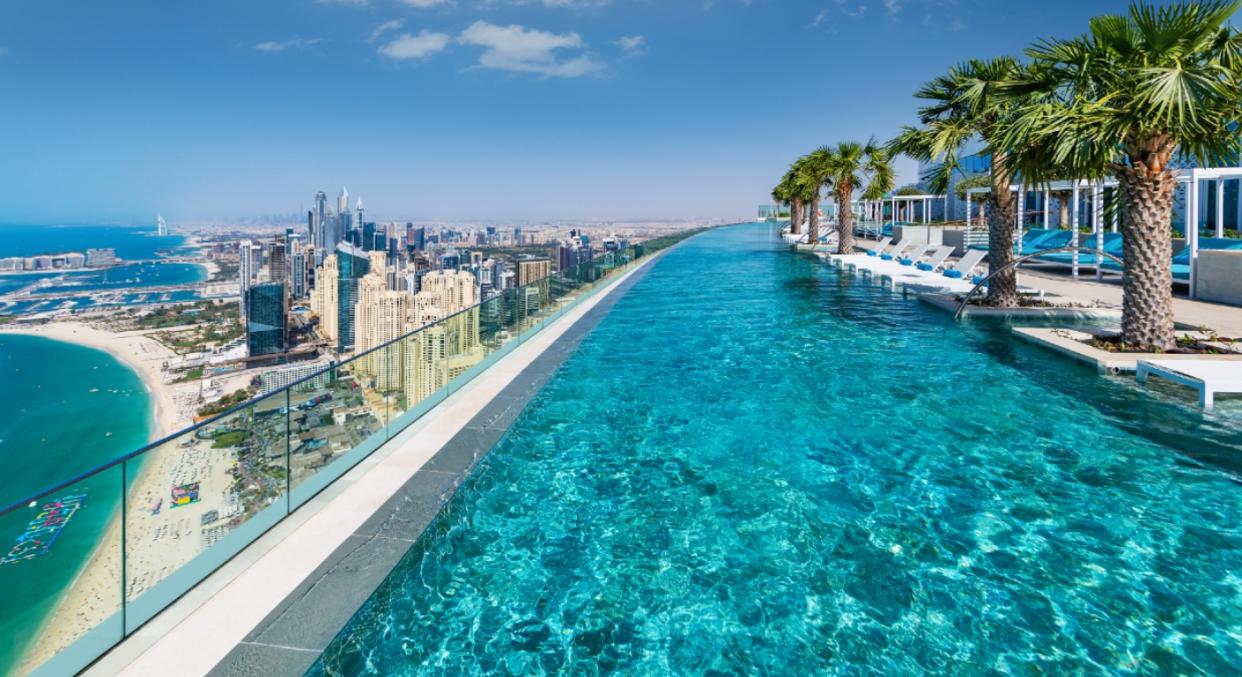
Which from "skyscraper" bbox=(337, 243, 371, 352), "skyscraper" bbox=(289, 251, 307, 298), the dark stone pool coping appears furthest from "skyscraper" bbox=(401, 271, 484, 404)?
"skyscraper" bbox=(289, 251, 307, 298)

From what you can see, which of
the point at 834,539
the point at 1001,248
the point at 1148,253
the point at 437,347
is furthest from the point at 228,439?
the point at 1001,248

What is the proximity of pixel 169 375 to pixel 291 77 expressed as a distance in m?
67.4

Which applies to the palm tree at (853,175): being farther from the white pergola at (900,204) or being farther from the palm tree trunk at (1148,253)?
the palm tree trunk at (1148,253)

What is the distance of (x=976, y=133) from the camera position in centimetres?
1135

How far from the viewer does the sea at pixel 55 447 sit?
2.08 metres

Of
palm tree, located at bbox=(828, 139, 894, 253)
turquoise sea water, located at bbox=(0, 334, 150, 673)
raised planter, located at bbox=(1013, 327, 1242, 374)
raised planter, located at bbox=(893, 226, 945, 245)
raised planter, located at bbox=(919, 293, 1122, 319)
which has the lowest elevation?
turquoise sea water, located at bbox=(0, 334, 150, 673)

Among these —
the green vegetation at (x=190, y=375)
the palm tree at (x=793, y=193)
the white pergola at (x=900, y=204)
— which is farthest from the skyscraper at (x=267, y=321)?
the white pergola at (x=900, y=204)

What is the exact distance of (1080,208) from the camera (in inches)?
1326

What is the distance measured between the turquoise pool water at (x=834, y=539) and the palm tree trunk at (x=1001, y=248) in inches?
187

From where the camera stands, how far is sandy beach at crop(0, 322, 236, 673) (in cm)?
228

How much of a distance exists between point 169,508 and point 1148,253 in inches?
392

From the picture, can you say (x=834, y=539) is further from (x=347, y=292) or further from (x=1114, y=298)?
(x=347, y=292)

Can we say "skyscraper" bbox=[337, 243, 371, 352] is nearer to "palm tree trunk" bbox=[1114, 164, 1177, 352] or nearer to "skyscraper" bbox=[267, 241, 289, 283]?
"skyscraper" bbox=[267, 241, 289, 283]

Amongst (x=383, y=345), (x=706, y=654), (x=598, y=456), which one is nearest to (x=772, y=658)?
(x=706, y=654)
